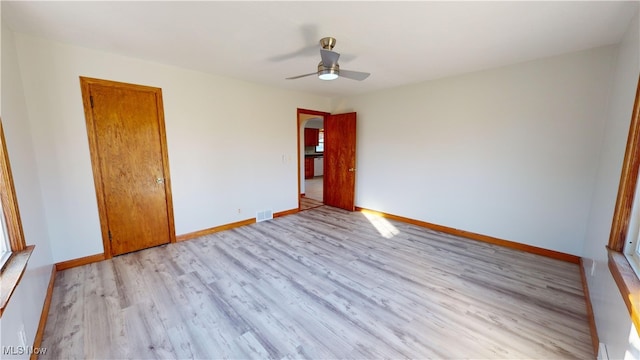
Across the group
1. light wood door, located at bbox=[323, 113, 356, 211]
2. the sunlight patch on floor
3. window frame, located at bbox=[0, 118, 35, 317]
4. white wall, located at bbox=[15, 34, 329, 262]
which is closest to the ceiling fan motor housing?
white wall, located at bbox=[15, 34, 329, 262]

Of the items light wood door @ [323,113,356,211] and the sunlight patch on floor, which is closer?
the sunlight patch on floor

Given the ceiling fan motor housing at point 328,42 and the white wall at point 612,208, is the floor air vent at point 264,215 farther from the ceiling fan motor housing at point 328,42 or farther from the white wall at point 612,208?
the white wall at point 612,208

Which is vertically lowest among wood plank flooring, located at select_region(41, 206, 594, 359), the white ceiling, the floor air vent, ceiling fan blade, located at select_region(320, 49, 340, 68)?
wood plank flooring, located at select_region(41, 206, 594, 359)

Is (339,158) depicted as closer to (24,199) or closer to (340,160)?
(340,160)

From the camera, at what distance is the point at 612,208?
182 cm

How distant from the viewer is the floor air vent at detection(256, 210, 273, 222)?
4340mm

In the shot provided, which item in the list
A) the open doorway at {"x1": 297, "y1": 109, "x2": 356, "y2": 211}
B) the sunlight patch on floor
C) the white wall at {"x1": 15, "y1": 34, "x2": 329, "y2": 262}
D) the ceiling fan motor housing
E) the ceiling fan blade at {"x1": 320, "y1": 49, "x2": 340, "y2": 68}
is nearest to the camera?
the ceiling fan blade at {"x1": 320, "y1": 49, "x2": 340, "y2": 68}

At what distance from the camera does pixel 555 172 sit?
9.39ft

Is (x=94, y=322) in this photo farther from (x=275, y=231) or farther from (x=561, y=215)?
(x=561, y=215)

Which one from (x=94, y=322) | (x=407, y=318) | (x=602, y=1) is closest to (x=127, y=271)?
(x=94, y=322)

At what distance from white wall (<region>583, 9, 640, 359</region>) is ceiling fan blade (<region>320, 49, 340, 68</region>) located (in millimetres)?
2111

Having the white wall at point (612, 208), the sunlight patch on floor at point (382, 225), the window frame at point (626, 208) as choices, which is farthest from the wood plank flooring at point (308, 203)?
the window frame at point (626, 208)

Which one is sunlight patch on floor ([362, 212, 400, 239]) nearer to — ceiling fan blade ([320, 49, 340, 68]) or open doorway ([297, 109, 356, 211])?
open doorway ([297, 109, 356, 211])

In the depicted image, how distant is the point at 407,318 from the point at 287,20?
8.37 feet
